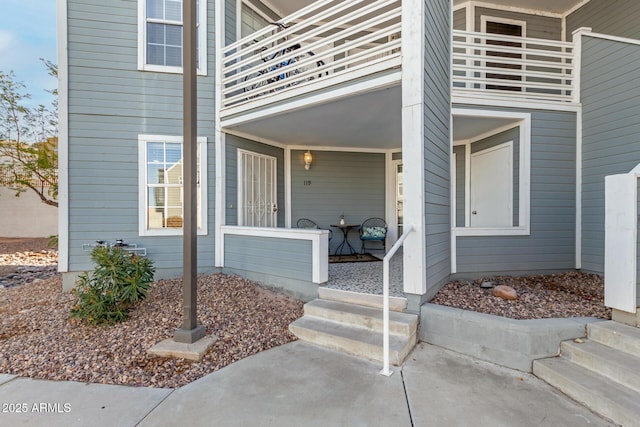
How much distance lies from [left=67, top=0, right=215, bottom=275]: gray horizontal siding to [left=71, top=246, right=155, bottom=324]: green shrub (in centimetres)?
123

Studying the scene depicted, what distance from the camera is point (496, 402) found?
7.55 ft

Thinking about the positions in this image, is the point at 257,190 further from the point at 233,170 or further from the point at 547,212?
the point at 547,212

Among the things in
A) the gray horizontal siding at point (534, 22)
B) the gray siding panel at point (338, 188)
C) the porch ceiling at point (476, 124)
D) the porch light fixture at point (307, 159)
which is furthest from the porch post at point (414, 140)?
the gray horizontal siding at point (534, 22)

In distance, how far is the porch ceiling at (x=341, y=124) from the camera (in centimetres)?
418

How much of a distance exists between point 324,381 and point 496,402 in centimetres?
130

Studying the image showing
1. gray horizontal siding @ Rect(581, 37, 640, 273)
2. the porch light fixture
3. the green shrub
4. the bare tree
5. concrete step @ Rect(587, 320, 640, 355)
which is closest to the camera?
concrete step @ Rect(587, 320, 640, 355)

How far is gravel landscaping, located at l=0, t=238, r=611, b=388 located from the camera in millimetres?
2771

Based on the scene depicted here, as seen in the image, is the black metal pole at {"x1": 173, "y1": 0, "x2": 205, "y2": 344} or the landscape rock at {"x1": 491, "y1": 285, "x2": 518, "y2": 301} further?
the landscape rock at {"x1": 491, "y1": 285, "x2": 518, "y2": 301}

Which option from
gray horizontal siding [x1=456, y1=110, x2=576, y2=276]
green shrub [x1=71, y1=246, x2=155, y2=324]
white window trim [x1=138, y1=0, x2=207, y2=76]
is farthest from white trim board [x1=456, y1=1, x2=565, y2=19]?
green shrub [x1=71, y1=246, x2=155, y2=324]

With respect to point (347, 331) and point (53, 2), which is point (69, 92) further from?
point (347, 331)

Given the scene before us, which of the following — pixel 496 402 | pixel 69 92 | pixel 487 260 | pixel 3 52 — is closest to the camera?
pixel 496 402

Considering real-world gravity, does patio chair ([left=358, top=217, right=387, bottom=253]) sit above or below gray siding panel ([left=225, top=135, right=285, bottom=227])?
below

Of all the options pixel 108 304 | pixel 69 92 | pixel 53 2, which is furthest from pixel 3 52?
pixel 108 304

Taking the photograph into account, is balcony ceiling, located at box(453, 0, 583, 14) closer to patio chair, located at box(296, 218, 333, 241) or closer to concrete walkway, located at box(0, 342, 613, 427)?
patio chair, located at box(296, 218, 333, 241)
